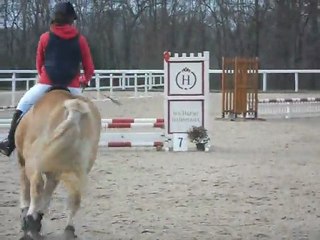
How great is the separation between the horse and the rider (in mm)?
306

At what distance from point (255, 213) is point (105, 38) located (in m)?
52.7

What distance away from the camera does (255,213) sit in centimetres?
626

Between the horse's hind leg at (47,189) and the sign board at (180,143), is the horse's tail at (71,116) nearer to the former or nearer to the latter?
the horse's hind leg at (47,189)

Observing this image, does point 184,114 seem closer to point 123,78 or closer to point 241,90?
point 241,90

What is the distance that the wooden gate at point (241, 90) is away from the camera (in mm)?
18797

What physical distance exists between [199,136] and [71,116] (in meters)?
7.22

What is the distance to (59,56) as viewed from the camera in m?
5.09

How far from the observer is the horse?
4.38 m

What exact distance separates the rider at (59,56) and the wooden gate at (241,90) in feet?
45.2

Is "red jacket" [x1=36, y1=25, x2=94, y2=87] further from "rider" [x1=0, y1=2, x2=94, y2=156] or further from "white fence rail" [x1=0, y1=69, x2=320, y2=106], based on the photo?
"white fence rail" [x1=0, y1=69, x2=320, y2=106]

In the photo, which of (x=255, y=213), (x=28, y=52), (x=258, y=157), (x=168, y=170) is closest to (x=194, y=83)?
(x=258, y=157)

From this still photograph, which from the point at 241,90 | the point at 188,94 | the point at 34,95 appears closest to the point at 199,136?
the point at 188,94

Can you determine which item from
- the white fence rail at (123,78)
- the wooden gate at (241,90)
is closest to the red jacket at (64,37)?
the wooden gate at (241,90)

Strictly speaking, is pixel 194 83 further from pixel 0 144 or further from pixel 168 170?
pixel 0 144
